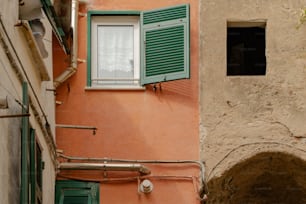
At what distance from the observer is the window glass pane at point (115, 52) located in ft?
57.9

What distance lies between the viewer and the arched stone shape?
681 inches

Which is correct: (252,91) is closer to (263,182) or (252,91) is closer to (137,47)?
(263,182)

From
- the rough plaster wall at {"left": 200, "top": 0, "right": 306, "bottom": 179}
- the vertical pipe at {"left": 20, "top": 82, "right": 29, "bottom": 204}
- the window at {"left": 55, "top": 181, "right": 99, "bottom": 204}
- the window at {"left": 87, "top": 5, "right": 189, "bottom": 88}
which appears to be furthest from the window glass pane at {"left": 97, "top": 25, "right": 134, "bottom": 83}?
the vertical pipe at {"left": 20, "top": 82, "right": 29, "bottom": 204}

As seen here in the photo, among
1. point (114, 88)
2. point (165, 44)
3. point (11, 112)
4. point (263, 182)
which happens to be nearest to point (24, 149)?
point (11, 112)

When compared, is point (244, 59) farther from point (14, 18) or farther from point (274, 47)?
point (14, 18)

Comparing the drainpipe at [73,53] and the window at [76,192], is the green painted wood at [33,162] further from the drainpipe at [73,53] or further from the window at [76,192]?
the drainpipe at [73,53]

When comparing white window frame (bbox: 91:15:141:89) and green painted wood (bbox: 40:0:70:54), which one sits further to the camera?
white window frame (bbox: 91:15:141:89)

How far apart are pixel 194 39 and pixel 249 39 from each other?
0.92 meters

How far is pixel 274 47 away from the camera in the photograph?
17641 millimetres

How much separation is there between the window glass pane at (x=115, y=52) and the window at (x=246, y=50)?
1.34 m

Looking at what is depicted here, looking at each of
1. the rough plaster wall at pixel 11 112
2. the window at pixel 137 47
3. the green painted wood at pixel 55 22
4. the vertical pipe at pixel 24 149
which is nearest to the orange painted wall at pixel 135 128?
the window at pixel 137 47

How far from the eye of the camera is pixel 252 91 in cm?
1739

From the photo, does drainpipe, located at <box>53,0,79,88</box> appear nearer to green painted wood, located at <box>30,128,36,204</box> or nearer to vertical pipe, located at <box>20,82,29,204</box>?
green painted wood, located at <box>30,128,36,204</box>

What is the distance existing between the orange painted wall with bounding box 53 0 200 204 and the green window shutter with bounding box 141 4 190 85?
277mm
